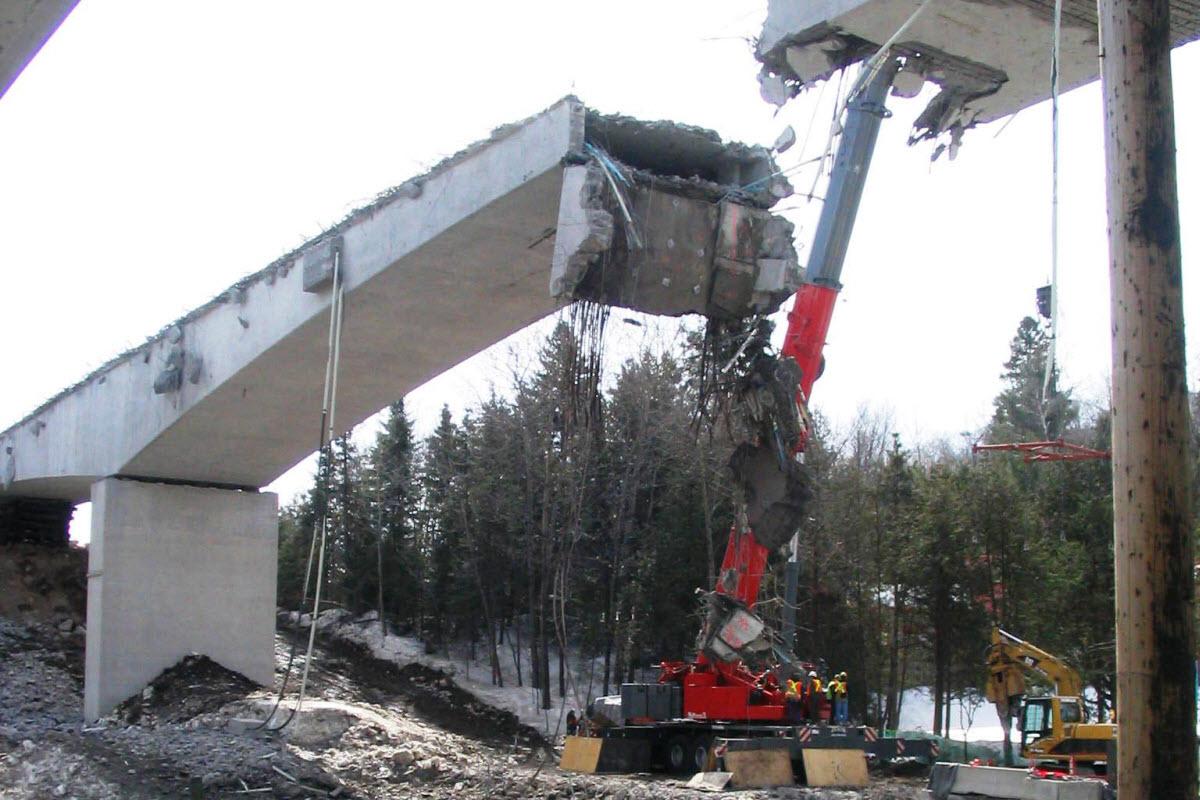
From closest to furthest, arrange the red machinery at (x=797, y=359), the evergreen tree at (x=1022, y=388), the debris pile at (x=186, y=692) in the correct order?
the red machinery at (x=797, y=359) < the debris pile at (x=186, y=692) < the evergreen tree at (x=1022, y=388)

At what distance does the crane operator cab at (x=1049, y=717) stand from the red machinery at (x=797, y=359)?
11.3 ft

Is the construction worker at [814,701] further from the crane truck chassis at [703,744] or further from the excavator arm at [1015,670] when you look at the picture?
the excavator arm at [1015,670]

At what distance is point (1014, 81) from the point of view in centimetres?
1239

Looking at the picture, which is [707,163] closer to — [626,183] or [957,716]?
[626,183]

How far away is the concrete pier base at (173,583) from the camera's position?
57.7 feet

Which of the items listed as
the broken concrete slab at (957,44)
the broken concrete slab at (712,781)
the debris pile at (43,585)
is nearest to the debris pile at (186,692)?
the debris pile at (43,585)

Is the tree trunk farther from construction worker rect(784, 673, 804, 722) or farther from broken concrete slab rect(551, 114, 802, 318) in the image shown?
broken concrete slab rect(551, 114, 802, 318)

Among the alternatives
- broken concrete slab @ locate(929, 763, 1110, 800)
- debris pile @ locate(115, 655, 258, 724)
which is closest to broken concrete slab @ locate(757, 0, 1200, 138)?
broken concrete slab @ locate(929, 763, 1110, 800)

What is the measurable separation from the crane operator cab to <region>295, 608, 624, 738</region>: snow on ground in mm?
12116

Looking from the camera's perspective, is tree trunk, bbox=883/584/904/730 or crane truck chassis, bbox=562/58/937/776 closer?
Answer: crane truck chassis, bbox=562/58/937/776

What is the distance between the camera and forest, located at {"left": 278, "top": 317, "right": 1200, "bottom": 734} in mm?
27266

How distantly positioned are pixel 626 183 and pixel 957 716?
96.5 ft

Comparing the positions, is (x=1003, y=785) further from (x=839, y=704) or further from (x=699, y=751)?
(x=839, y=704)

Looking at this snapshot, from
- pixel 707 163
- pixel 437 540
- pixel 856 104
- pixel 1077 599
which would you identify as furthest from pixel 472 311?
pixel 437 540
